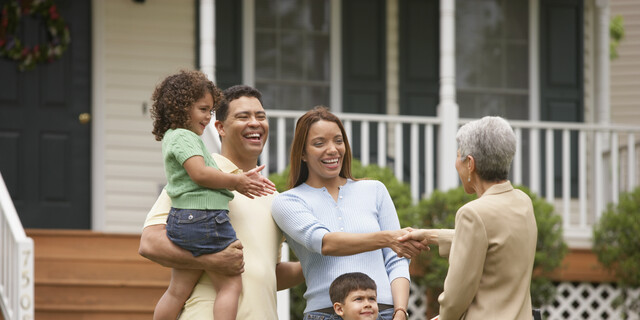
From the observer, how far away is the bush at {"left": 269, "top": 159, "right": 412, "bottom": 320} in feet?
24.9

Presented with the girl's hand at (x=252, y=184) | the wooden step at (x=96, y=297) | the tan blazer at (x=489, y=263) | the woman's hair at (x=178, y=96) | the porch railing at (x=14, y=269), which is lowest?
the wooden step at (x=96, y=297)

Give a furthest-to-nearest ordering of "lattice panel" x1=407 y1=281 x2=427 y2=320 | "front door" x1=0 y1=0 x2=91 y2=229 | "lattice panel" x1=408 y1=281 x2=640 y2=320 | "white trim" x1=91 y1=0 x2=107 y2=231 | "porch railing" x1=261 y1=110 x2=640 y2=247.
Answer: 1. "white trim" x1=91 y1=0 x2=107 y2=231
2. "front door" x1=0 y1=0 x2=91 y2=229
3. "lattice panel" x1=408 y1=281 x2=640 y2=320
4. "porch railing" x1=261 y1=110 x2=640 y2=247
5. "lattice panel" x1=407 y1=281 x2=427 y2=320

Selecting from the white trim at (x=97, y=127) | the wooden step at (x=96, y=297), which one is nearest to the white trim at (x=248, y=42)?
the white trim at (x=97, y=127)

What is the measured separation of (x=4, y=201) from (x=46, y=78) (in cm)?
271

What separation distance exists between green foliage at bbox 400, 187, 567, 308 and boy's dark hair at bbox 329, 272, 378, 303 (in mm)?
4114

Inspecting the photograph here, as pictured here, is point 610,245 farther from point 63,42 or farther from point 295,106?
point 63,42

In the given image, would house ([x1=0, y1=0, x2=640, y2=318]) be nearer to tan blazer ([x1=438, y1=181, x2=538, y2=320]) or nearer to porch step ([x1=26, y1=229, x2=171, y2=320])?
porch step ([x1=26, y1=229, x2=171, y2=320])

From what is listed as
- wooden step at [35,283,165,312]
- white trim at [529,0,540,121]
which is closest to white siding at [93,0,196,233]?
wooden step at [35,283,165,312]

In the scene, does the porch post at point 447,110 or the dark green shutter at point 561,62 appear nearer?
the porch post at point 447,110

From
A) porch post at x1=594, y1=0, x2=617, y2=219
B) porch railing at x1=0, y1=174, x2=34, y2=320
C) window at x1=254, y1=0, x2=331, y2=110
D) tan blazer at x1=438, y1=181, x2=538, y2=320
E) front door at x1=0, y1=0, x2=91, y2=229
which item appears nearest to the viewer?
tan blazer at x1=438, y1=181, x2=538, y2=320

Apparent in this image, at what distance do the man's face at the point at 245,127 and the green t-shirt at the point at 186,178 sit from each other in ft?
0.62

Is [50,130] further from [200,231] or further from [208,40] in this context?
[200,231]

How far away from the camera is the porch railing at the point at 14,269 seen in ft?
20.7

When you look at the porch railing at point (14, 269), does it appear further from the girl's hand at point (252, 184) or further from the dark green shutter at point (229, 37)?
the dark green shutter at point (229, 37)
